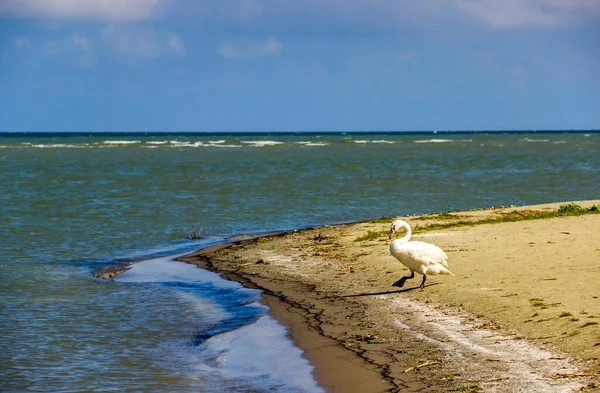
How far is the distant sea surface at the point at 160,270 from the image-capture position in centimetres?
1171

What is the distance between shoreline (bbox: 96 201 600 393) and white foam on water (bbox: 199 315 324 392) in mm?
221

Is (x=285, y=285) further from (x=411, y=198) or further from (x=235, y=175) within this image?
(x=235, y=175)

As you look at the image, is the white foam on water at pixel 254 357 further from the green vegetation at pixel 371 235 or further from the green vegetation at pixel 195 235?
the green vegetation at pixel 195 235

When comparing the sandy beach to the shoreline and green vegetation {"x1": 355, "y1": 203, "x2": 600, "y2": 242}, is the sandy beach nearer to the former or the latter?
the shoreline

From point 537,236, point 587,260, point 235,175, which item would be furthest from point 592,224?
point 235,175

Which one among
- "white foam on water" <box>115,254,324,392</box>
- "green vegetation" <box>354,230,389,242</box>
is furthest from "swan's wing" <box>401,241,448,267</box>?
"green vegetation" <box>354,230,389,242</box>

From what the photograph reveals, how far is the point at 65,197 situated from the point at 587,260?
28.9 meters

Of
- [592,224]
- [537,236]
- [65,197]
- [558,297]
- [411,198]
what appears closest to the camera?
[558,297]

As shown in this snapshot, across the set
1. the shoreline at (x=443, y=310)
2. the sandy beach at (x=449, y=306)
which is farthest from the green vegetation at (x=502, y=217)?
the shoreline at (x=443, y=310)

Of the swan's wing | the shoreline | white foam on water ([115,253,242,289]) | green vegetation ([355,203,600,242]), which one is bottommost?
white foam on water ([115,253,242,289])

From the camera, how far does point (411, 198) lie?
37.2m

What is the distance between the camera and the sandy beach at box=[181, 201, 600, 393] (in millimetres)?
10164

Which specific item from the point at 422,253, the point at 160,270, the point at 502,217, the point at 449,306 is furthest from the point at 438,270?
the point at 502,217

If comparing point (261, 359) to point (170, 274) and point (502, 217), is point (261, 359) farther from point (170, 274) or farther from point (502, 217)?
point (502, 217)
